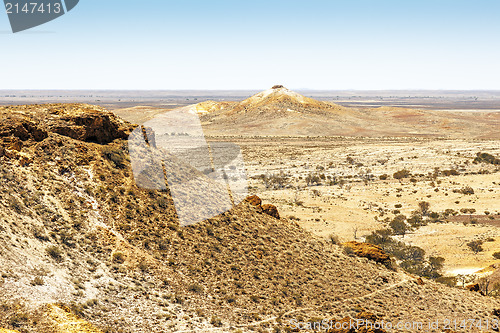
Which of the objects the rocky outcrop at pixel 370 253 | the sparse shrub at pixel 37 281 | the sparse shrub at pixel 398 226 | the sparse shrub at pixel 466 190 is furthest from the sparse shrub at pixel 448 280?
the sparse shrub at pixel 466 190

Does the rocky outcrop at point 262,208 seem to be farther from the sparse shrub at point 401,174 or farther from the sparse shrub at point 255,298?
the sparse shrub at point 401,174

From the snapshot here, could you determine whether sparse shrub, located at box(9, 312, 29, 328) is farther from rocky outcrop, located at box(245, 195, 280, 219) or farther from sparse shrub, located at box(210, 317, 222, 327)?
rocky outcrop, located at box(245, 195, 280, 219)

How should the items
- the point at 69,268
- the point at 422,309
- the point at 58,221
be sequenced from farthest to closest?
1. the point at 422,309
2. the point at 58,221
3. the point at 69,268

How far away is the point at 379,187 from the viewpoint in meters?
44.8

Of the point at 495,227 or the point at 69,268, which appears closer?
the point at 69,268

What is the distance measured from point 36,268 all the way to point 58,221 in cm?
229

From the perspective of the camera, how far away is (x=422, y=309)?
16.3m

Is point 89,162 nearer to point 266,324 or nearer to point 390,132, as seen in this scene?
point 266,324

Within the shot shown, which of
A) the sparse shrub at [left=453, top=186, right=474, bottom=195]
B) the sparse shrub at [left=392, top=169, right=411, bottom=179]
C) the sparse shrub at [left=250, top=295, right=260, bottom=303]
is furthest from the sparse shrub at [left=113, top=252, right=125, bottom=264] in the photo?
the sparse shrub at [left=392, top=169, right=411, bottom=179]

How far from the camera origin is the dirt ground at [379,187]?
28578 mm

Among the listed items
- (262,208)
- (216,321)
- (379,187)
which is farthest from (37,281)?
(379,187)

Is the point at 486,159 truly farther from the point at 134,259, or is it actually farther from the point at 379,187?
the point at 134,259

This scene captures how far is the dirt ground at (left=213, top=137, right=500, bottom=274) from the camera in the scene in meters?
28.6

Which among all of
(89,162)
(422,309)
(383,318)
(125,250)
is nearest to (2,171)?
(89,162)
